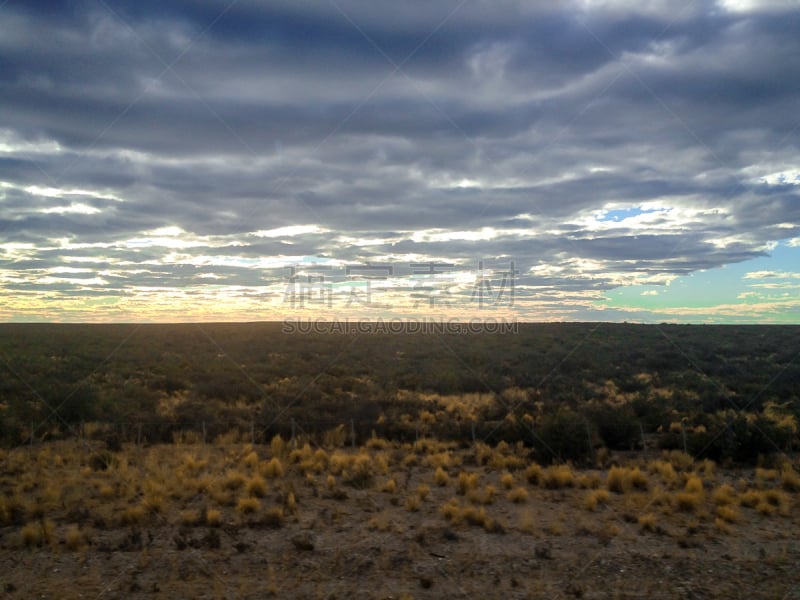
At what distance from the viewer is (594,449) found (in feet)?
62.3

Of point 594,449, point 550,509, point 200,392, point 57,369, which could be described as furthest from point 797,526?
point 57,369

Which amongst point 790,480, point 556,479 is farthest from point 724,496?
point 556,479

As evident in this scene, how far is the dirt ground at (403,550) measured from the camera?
9.27 metres

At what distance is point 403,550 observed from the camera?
1091cm

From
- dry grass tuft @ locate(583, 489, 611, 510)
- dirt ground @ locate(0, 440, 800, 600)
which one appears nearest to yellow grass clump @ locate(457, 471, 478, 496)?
dirt ground @ locate(0, 440, 800, 600)

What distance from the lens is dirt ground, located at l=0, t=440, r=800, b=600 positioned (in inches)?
365

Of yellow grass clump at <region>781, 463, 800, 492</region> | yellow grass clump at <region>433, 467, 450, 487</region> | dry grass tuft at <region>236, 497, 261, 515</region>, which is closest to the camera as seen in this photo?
dry grass tuft at <region>236, 497, 261, 515</region>

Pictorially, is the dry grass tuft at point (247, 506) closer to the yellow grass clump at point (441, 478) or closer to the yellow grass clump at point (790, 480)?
the yellow grass clump at point (441, 478)

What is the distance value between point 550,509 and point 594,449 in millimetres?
6043

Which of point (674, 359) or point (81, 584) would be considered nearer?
point (81, 584)

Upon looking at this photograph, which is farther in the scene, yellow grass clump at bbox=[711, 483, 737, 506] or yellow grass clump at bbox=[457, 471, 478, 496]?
yellow grass clump at bbox=[457, 471, 478, 496]

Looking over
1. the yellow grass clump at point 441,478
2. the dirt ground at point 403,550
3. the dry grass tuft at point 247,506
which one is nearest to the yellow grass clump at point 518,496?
the dirt ground at point 403,550

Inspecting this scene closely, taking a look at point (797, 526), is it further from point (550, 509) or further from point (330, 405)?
point (330, 405)

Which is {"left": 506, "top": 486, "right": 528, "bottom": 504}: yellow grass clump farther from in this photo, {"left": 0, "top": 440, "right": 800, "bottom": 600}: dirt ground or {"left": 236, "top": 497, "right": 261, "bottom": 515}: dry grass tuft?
{"left": 236, "top": 497, "right": 261, "bottom": 515}: dry grass tuft
